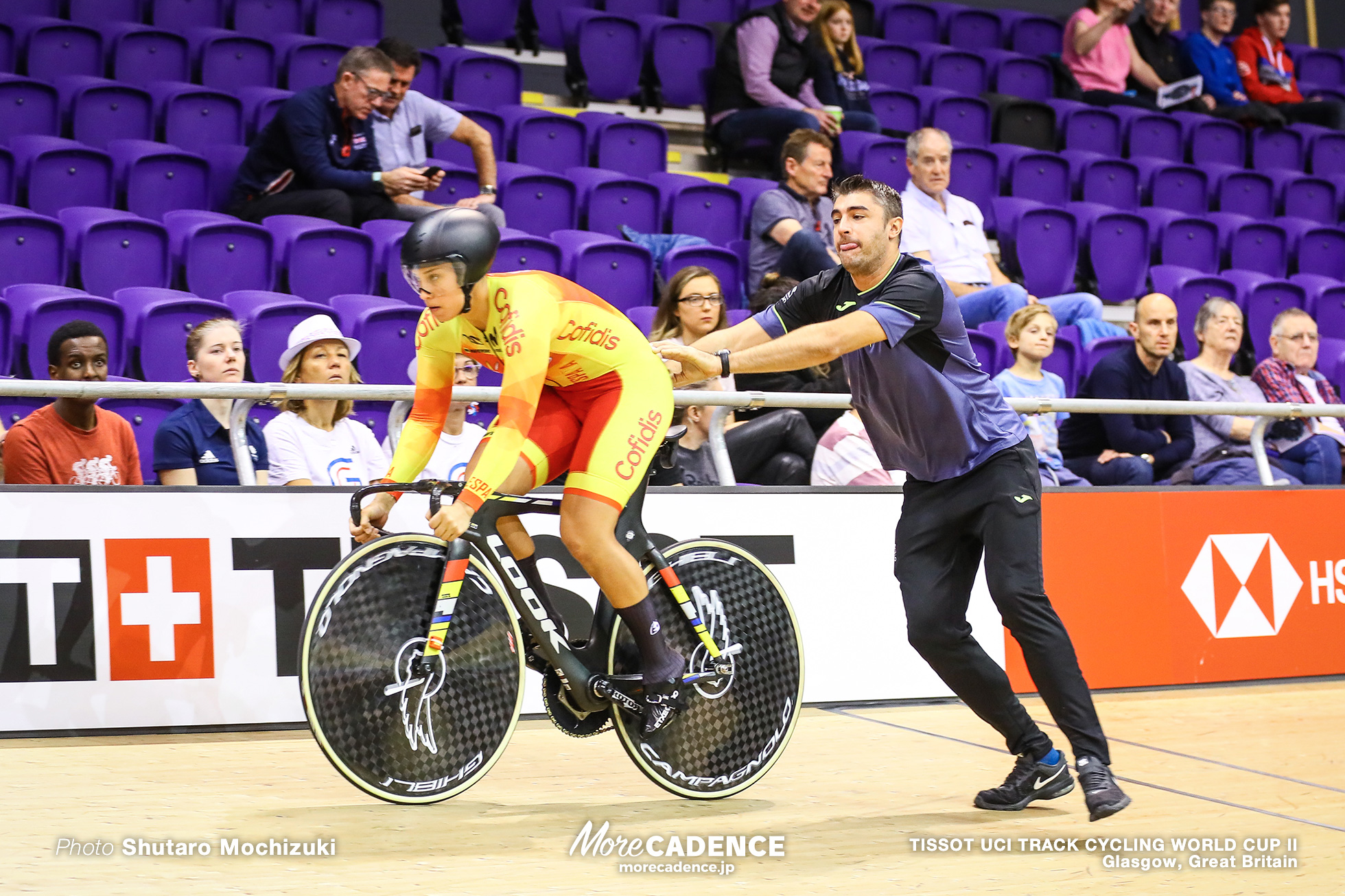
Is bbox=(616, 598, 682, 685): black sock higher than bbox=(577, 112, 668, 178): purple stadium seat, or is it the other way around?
bbox=(577, 112, 668, 178): purple stadium seat

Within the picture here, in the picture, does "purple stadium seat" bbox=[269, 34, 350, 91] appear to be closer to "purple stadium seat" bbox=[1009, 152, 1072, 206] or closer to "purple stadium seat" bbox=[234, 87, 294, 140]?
"purple stadium seat" bbox=[234, 87, 294, 140]

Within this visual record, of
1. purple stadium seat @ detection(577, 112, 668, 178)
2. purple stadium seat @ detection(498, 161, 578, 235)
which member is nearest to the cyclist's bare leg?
purple stadium seat @ detection(498, 161, 578, 235)

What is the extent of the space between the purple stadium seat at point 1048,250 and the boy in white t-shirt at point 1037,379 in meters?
2.90

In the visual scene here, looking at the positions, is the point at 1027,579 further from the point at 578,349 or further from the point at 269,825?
the point at 269,825

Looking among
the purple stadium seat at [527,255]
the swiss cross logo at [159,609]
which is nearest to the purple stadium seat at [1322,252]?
the purple stadium seat at [527,255]

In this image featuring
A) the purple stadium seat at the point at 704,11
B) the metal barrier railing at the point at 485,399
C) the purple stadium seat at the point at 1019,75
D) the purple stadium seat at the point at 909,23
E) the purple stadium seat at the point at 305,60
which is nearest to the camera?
the metal barrier railing at the point at 485,399

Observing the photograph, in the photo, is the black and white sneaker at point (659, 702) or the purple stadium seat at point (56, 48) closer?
the black and white sneaker at point (659, 702)

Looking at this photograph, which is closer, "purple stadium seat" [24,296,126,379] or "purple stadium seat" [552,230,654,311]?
"purple stadium seat" [24,296,126,379]

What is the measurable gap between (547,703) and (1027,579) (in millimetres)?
1344

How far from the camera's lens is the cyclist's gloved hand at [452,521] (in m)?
3.53

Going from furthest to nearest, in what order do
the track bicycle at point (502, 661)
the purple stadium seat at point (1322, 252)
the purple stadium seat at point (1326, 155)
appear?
1. the purple stadium seat at point (1326, 155)
2. the purple stadium seat at point (1322, 252)
3. the track bicycle at point (502, 661)

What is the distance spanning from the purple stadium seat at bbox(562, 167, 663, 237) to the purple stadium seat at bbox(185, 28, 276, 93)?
2020 millimetres

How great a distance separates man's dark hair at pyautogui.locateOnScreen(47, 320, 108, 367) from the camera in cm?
530

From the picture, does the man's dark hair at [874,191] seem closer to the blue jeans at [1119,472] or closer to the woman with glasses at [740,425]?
the woman with glasses at [740,425]
